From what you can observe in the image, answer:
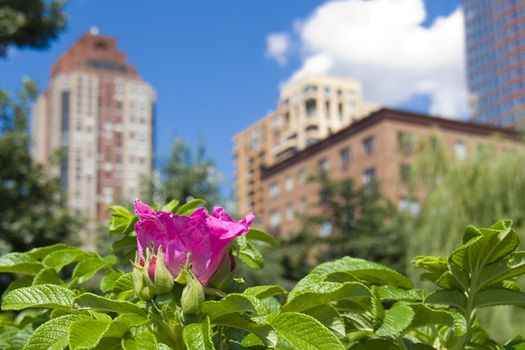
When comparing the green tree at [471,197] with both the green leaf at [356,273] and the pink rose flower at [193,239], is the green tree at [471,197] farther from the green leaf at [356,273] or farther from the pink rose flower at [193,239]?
the pink rose flower at [193,239]

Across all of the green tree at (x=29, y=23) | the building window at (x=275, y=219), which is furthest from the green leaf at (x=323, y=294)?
the building window at (x=275, y=219)

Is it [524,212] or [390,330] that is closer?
[390,330]

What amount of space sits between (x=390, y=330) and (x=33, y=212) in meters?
14.8

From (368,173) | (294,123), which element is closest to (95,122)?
(294,123)

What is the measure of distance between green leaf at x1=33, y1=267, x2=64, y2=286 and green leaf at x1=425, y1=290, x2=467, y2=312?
0.69 m

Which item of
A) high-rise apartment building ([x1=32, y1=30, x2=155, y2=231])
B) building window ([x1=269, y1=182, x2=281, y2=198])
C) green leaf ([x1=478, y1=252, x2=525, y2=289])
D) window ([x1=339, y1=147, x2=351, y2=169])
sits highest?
high-rise apartment building ([x1=32, y1=30, x2=155, y2=231])

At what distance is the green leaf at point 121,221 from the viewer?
1481 millimetres

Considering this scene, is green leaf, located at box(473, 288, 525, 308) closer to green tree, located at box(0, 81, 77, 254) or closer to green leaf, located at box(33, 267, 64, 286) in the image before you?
green leaf, located at box(33, 267, 64, 286)

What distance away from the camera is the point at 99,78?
129875 mm

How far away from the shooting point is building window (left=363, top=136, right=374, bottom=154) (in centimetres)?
4767

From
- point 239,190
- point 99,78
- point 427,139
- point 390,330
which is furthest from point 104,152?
point 390,330

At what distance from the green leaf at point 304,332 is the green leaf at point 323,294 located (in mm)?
63

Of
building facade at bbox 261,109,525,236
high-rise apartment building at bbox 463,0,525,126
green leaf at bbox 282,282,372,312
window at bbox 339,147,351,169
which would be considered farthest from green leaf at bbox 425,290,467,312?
high-rise apartment building at bbox 463,0,525,126

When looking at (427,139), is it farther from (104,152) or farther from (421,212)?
(104,152)
